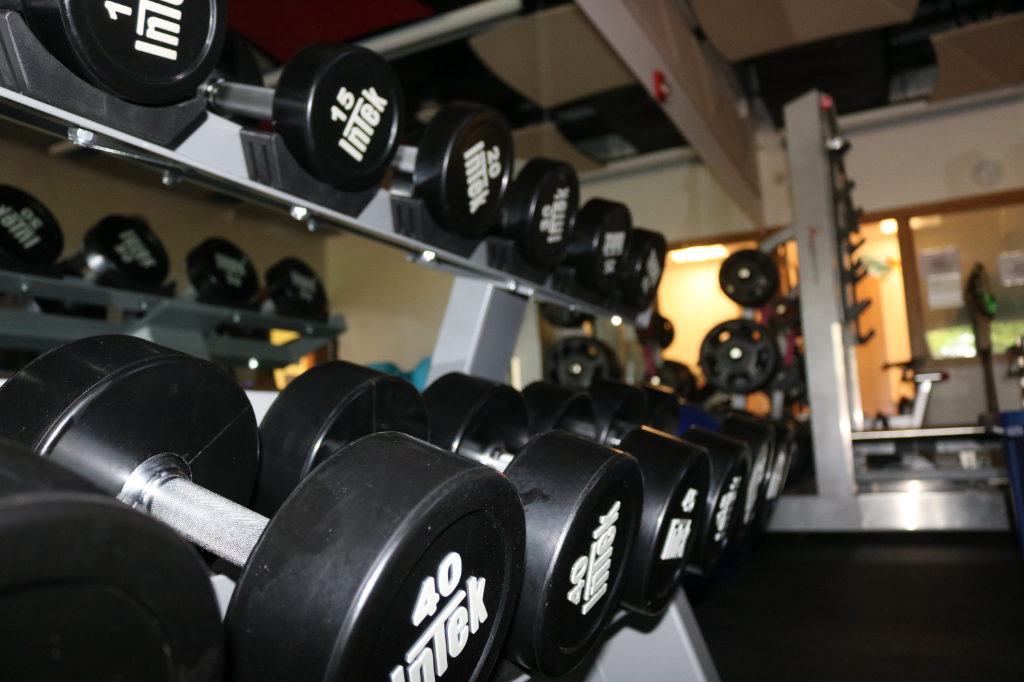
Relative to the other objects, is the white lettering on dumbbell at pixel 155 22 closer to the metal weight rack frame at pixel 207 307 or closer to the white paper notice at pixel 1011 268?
the metal weight rack frame at pixel 207 307

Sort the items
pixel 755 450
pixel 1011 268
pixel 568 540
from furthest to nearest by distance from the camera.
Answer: pixel 1011 268 → pixel 755 450 → pixel 568 540

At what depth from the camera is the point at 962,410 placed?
5.04 metres

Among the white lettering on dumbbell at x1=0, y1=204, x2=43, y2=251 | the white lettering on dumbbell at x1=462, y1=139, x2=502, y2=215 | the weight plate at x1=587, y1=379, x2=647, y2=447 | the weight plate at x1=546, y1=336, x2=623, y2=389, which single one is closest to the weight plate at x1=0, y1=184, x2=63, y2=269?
the white lettering on dumbbell at x1=0, y1=204, x2=43, y2=251

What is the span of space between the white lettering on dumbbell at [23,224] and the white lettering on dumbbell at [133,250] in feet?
1.38

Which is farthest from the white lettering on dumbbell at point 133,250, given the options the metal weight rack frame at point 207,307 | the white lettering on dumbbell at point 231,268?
the white lettering on dumbbell at point 231,268

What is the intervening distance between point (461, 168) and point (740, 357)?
2.36m

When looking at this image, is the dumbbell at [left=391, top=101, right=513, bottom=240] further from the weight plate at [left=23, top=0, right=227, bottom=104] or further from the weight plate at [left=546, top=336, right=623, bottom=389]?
the weight plate at [left=546, top=336, right=623, bottom=389]

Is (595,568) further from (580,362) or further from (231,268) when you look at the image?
(580,362)

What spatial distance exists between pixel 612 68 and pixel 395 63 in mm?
949

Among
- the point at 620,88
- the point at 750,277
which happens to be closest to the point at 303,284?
the point at 620,88

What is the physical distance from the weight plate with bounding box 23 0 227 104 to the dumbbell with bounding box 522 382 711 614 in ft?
1.99

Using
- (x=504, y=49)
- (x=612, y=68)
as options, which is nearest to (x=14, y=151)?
(x=504, y=49)

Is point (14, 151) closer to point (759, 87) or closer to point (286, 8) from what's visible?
point (286, 8)

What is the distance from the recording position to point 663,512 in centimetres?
98
